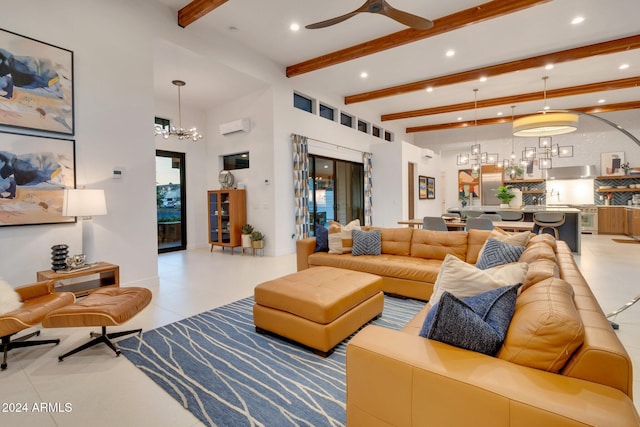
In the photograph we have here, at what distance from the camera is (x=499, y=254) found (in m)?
2.74

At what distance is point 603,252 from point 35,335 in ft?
30.5

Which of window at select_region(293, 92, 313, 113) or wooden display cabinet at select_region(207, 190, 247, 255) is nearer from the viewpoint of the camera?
wooden display cabinet at select_region(207, 190, 247, 255)

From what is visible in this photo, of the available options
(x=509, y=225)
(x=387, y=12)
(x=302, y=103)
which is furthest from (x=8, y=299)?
(x=302, y=103)

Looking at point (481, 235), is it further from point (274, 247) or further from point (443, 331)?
point (274, 247)

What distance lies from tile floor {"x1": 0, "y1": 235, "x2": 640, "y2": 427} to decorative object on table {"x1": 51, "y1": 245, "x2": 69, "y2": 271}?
0.71 metres

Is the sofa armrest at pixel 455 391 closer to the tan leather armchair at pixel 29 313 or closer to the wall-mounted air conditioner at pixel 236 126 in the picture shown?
the tan leather armchair at pixel 29 313

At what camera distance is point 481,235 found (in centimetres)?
367

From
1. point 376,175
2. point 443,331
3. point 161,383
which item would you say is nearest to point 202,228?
point 376,175

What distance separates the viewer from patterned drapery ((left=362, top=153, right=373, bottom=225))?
9.25 m

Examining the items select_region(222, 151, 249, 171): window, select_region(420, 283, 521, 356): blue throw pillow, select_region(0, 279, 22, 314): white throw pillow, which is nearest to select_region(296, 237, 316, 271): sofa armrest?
select_region(0, 279, 22, 314): white throw pillow

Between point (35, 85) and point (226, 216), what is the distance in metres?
4.08

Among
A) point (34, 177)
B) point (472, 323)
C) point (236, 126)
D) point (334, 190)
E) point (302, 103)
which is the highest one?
point (302, 103)

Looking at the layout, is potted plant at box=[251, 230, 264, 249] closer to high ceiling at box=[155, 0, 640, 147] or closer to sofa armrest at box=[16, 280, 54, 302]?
high ceiling at box=[155, 0, 640, 147]

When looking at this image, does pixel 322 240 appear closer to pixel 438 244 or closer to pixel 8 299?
pixel 438 244
